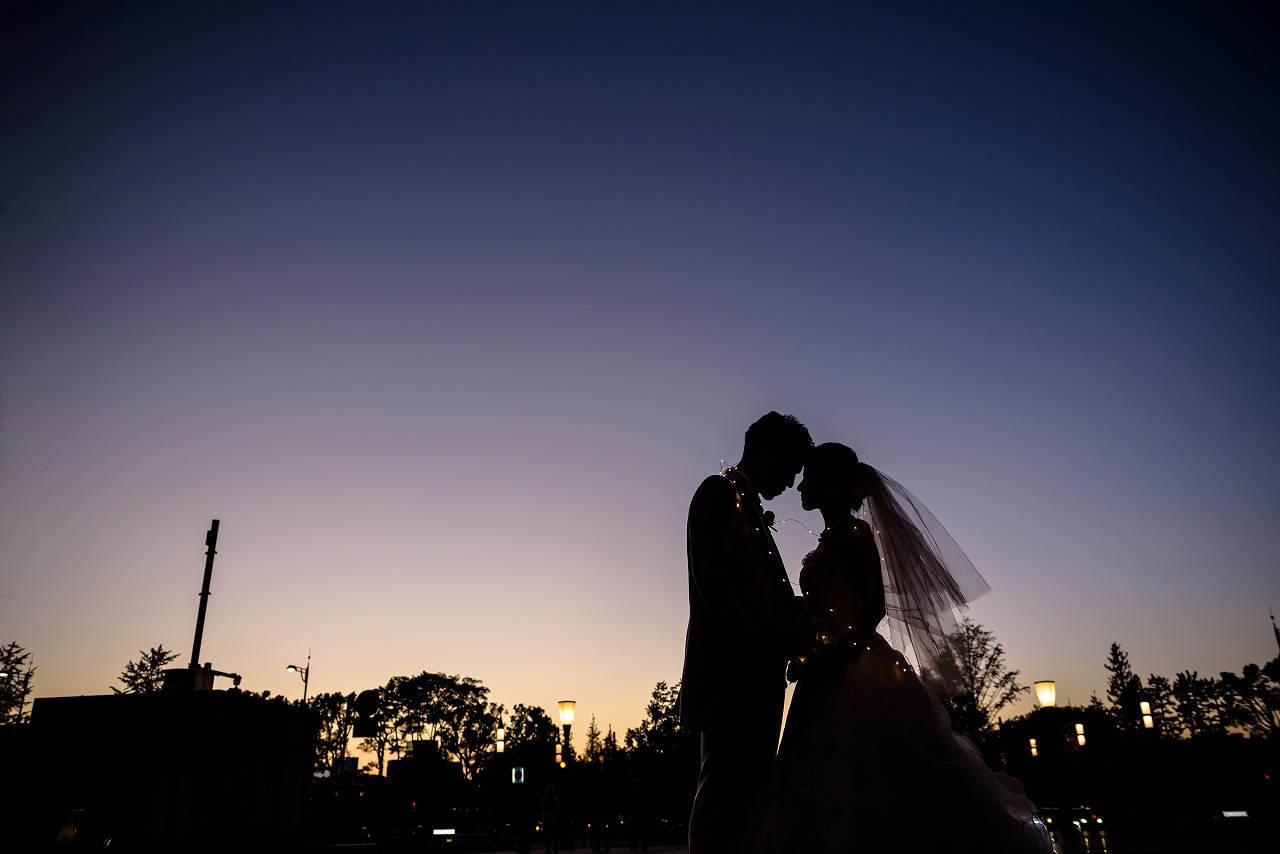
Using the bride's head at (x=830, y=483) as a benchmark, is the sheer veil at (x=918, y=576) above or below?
below

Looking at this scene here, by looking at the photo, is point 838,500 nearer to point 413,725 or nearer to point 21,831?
point 21,831

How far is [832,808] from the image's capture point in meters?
3.21

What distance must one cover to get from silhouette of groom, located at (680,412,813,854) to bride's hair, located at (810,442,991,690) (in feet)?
4.42

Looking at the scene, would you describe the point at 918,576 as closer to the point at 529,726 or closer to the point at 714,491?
the point at 714,491

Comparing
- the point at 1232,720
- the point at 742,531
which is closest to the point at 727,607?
the point at 742,531

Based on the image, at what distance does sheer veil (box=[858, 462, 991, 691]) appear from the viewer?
16.8ft

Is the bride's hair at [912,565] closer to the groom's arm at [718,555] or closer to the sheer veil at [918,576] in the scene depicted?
the sheer veil at [918,576]

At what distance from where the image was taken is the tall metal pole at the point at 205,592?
24.5m

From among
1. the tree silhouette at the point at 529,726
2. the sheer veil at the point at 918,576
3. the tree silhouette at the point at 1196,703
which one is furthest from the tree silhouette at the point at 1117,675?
the sheer veil at the point at 918,576

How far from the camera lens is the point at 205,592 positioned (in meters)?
25.1

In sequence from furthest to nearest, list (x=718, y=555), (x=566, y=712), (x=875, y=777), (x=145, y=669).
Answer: (x=145, y=669)
(x=566, y=712)
(x=718, y=555)
(x=875, y=777)

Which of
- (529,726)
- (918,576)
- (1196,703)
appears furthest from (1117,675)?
(918,576)

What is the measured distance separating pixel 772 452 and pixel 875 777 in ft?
5.63

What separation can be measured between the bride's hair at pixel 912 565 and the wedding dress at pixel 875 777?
3.92 ft
